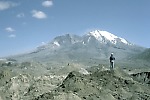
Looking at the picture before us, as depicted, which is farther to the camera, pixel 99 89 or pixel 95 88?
pixel 95 88

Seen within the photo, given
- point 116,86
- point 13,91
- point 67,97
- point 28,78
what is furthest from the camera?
point 28,78

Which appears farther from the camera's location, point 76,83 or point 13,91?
point 13,91

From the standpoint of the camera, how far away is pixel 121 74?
14712cm

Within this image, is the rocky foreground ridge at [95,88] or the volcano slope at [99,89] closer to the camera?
the volcano slope at [99,89]

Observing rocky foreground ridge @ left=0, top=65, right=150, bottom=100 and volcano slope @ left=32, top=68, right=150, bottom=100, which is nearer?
volcano slope @ left=32, top=68, right=150, bottom=100

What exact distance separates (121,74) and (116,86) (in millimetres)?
19802

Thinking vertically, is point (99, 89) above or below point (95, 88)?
below

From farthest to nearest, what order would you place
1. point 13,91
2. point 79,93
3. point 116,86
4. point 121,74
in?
1. point 13,91
2. point 121,74
3. point 116,86
4. point 79,93

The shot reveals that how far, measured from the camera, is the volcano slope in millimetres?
113062

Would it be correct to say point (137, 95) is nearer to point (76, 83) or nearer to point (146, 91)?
point (146, 91)

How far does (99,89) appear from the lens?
11994cm

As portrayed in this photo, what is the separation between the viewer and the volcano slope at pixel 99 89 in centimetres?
11306

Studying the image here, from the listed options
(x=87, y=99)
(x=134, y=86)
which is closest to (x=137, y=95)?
(x=134, y=86)

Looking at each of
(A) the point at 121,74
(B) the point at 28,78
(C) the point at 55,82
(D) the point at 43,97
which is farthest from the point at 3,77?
(D) the point at 43,97
